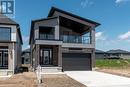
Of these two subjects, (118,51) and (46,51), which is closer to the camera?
(46,51)

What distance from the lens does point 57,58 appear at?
30.4 meters

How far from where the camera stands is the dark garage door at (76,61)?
3047 centimetres

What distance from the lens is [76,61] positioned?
30.9 meters

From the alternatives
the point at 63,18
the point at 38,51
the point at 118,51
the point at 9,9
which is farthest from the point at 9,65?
the point at 118,51

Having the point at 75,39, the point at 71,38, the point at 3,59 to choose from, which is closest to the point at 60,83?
the point at 3,59

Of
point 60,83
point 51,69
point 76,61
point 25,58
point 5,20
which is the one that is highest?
point 5,20

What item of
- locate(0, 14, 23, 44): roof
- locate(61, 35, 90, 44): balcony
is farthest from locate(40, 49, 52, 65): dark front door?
locate(0, 14, 23, 44): roof

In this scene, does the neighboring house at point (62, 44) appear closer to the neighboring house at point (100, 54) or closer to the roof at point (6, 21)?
the roof at point (6, 21)

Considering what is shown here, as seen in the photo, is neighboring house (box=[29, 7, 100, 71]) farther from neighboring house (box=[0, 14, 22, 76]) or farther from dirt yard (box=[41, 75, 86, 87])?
dirt yard (box=[41, 75, 86, 87])

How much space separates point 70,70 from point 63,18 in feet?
23.3

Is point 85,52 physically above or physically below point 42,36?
below

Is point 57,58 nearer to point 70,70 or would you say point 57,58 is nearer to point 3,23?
point 70,70

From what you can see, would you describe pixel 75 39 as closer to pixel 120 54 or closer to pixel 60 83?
pixel 60 83

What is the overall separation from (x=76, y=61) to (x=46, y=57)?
4.17 metres
